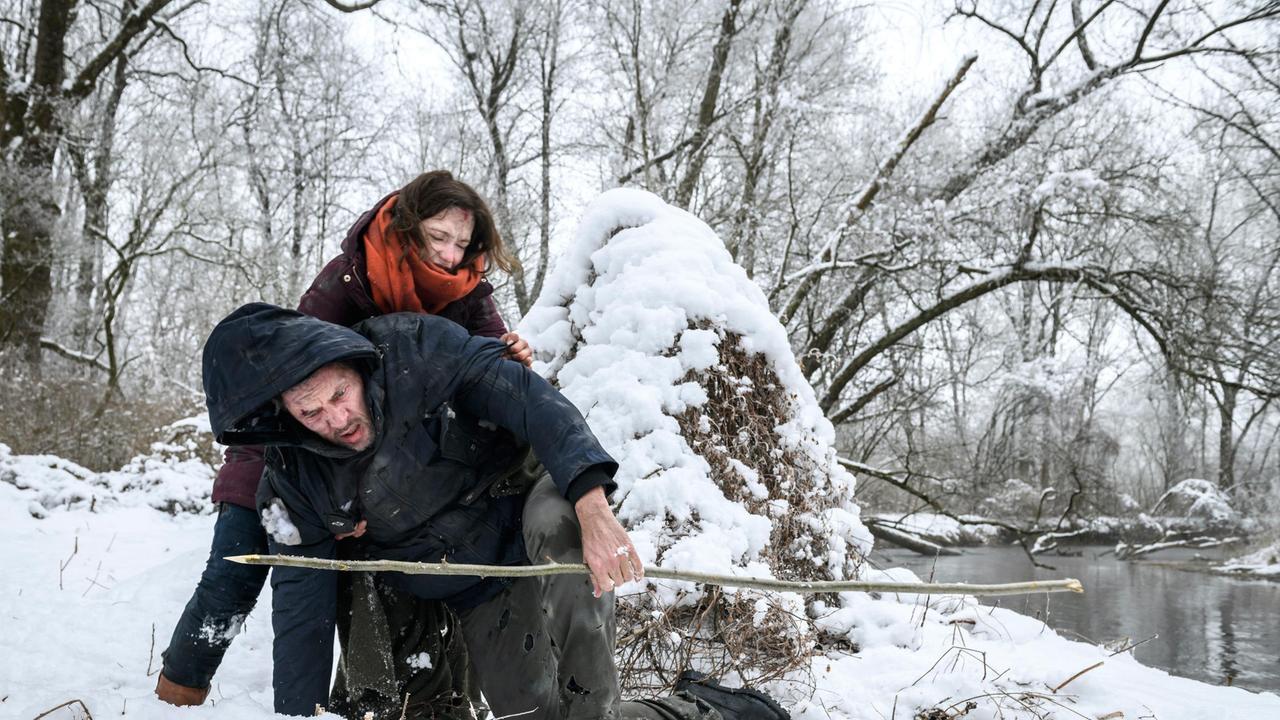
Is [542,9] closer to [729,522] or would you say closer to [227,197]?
[227,197]

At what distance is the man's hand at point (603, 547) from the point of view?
5.52 ft

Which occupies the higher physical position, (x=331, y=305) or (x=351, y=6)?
(x=351, y=6)

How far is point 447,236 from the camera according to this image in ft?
7.70

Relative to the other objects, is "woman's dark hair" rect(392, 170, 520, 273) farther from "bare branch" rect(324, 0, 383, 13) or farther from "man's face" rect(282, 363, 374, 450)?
"bare branch" rect(324, 0, 383, 13)

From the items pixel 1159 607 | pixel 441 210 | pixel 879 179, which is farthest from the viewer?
pixel 1159 607

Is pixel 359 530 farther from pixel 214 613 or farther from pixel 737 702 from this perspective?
pixel 737 702

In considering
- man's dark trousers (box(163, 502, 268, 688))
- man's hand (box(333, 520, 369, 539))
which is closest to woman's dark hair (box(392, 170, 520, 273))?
man's hand (box(333, 520, 369, 539))

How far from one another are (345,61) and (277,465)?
Answer: 1783cm

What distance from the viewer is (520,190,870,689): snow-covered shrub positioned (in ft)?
9.23

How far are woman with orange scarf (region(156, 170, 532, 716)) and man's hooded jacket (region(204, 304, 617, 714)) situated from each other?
0.27 metres

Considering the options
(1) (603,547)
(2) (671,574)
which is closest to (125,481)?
(1) (603,547)

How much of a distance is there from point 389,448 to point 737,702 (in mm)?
1409

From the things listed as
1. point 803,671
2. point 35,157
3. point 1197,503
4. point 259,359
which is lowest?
point 1197,503

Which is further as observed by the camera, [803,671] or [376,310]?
[803,671]
